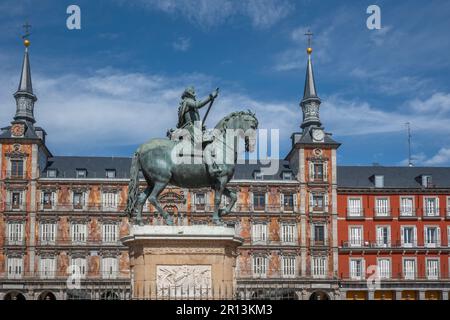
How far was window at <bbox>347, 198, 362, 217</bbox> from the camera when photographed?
6806cm

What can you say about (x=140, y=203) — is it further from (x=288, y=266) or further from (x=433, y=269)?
(x=433, y=269)

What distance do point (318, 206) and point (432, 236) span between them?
1161cm

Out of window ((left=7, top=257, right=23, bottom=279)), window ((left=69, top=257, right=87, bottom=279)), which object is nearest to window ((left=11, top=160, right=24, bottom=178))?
window ((left=7, top=257, right=23, bottom=279))

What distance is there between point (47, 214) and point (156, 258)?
5050cm

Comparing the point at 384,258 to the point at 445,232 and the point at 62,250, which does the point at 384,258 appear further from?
the point at 62,250

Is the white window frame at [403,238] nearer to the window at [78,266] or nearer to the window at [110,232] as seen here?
the window at [110,232]

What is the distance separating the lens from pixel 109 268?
65.4m

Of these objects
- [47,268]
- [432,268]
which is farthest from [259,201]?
[47,268]

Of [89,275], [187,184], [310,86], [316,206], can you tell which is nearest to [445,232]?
[316,206]

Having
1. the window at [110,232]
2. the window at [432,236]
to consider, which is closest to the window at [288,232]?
the window at [432,236]

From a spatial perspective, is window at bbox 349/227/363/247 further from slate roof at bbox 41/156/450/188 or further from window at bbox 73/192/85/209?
window at bbox 73/192/85/209

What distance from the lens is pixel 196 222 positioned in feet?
218

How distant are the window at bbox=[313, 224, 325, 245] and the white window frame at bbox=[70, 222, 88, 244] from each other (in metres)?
21.4

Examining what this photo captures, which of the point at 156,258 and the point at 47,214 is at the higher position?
the point at 47,214
